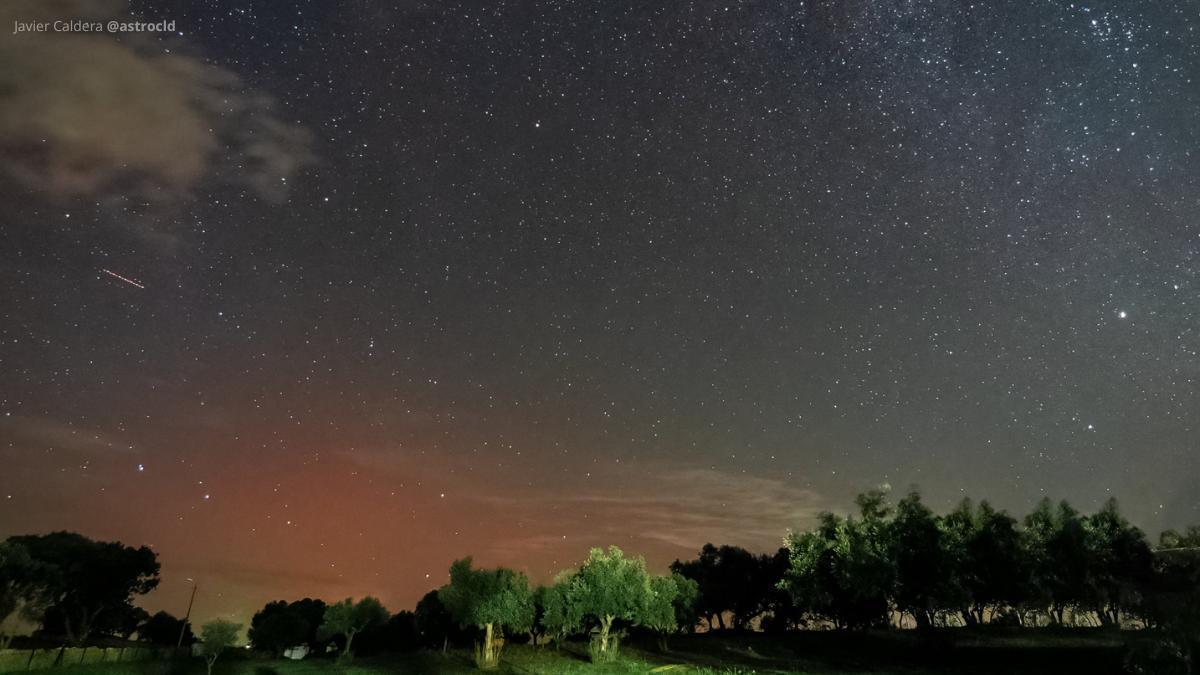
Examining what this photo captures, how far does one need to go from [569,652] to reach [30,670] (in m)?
42.1

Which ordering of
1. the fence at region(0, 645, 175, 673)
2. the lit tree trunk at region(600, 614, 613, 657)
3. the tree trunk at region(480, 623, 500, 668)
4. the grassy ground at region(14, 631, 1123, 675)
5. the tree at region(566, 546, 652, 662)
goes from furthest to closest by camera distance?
the tree at region(566, 546, 652, 662) → the lit tree trunk at region(600, 614, 613, 657) → the tree trunk at region(480, 623, 500, 668) → the fence at region(0, 645, 175, 673) → the grassy ground at region(14, 631, 1123, 675)

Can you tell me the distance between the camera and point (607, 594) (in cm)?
5716

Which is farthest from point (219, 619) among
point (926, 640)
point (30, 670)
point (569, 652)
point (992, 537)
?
point (992, 537)

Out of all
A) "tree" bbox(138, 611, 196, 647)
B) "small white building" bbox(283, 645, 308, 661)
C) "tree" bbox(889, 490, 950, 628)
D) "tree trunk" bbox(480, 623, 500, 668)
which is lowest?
"small white building" bbox(283, 645, 308, 661)

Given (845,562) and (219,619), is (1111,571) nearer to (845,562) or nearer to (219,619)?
(845,562)

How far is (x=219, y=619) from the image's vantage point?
8050cm

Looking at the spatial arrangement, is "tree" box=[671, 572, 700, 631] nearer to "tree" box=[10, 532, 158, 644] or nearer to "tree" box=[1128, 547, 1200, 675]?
"tree" box=[1128, 547, 1200, 675]

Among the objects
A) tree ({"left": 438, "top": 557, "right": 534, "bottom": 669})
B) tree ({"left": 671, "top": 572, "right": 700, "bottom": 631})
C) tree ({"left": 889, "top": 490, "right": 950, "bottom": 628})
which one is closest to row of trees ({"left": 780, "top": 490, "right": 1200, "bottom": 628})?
tree ({"left": 889, "top": 490, "right": 950, "bottom": 628})

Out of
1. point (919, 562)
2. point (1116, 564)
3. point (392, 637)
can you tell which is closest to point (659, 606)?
point (919, 562)

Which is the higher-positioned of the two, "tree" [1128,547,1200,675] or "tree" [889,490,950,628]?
"tree" [889,490,950,628]

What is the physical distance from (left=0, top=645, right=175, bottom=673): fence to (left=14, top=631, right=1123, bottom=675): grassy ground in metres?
2.63

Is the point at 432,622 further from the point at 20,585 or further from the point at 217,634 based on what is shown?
the point at 20,585

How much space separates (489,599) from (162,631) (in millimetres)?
104840

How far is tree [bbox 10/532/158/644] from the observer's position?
272 feet
